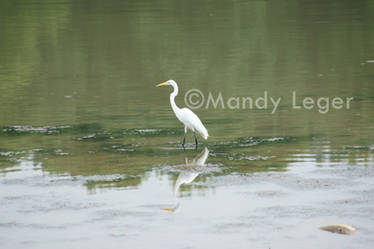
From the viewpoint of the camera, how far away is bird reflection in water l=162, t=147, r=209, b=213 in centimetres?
1266

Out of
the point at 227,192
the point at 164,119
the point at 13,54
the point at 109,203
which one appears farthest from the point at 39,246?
the point at 13,54

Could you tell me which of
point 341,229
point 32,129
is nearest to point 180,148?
point 32,129

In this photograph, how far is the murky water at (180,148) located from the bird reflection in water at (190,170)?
33mm

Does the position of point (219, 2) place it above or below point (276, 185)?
above

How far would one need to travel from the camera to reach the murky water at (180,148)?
10.7 meters

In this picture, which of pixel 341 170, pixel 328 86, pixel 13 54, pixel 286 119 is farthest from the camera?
pixel 13 54

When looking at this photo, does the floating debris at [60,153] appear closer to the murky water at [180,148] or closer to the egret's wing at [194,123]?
the murky water at [180,148]

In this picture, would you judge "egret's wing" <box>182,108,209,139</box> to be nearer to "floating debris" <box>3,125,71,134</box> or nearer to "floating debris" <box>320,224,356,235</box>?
"floating debris" <box>3,125,71,134</box>

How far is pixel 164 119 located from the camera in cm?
1892

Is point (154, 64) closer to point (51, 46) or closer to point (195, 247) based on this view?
point (51, 46)

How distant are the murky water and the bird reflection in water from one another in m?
0.03

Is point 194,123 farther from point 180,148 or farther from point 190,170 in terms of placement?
point 190,170

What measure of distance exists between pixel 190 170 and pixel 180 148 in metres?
1.97

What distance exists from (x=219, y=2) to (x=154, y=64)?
29.0 metres
